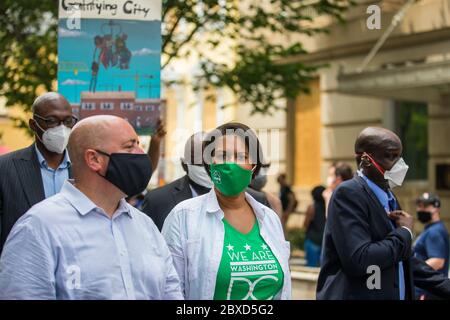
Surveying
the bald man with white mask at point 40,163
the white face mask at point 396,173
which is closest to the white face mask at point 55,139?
the bald man with white mask at point 40,163

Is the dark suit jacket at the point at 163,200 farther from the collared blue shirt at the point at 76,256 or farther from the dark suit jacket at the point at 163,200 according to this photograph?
the collared blue shirt at the point at 76,256

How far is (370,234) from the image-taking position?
174 inches

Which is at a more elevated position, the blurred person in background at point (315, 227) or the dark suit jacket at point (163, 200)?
the dark suit jacket at point (163, 200)

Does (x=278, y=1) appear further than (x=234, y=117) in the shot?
No

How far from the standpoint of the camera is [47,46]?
11789 millimetres

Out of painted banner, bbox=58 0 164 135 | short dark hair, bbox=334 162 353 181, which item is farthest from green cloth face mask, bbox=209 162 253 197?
short dark hair, bbox=334 162 353 181

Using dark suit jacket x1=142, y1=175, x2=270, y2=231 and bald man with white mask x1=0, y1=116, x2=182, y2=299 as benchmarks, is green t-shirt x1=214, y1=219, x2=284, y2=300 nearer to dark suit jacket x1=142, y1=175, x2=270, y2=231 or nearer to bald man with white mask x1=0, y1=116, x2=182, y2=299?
bald man with white mask x1=0, y1=116, x2=182, y2=299

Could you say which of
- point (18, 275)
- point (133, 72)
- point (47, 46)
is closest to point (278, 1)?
point (47, 46)

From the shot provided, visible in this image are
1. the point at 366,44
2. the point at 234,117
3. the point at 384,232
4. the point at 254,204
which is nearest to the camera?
the point at 254,204

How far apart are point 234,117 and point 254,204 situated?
1572cm

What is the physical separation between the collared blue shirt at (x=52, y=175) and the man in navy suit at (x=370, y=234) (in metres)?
1.77

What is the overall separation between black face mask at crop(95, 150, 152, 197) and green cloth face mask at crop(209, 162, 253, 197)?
801mm

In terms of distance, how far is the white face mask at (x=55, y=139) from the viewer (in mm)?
4930

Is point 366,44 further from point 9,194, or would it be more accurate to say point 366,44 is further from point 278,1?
point 9,194
